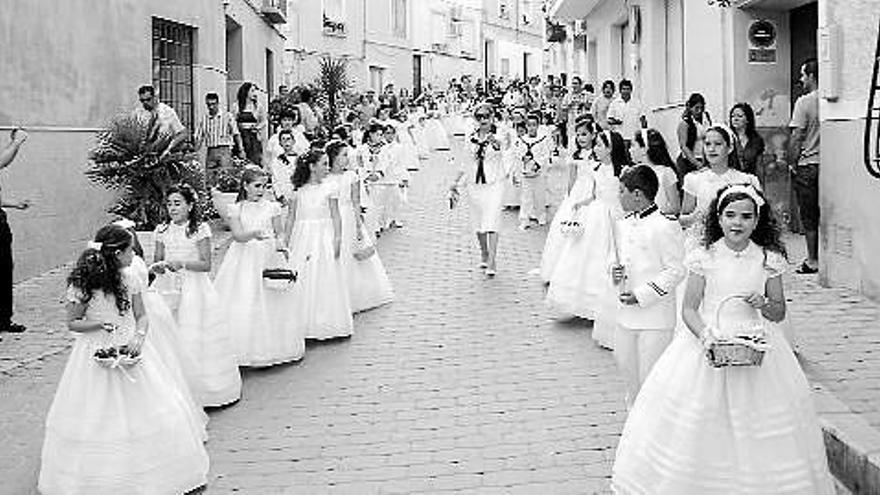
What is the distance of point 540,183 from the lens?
58.0ft

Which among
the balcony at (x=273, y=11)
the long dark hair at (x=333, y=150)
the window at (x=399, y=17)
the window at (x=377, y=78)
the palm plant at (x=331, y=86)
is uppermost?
the window at (x=399, y=17)

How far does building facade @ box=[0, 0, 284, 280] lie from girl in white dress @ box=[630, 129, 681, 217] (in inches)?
272

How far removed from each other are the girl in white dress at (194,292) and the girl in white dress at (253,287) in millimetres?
950

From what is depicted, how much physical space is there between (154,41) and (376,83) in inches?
1112

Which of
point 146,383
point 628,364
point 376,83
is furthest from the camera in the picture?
point 376,83

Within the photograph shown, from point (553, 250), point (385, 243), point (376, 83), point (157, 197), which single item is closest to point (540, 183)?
point (385, 243)

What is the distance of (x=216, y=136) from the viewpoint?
17.5 meters

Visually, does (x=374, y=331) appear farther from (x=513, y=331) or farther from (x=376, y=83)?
(x=376, y=83)

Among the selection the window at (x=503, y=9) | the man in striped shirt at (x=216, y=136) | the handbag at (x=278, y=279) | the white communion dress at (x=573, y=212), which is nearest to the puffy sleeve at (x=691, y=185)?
the white communion dress at (x=573, y=212)

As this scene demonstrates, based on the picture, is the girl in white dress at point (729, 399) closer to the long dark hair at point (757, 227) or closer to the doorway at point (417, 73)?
the long dark hair at point (757, 227)

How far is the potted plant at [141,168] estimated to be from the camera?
1233 centimetres

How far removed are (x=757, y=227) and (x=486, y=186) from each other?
7.84 m

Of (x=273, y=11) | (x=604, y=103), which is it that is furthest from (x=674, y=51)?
(x=273, y=11)

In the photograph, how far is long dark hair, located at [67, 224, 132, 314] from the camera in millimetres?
5910
